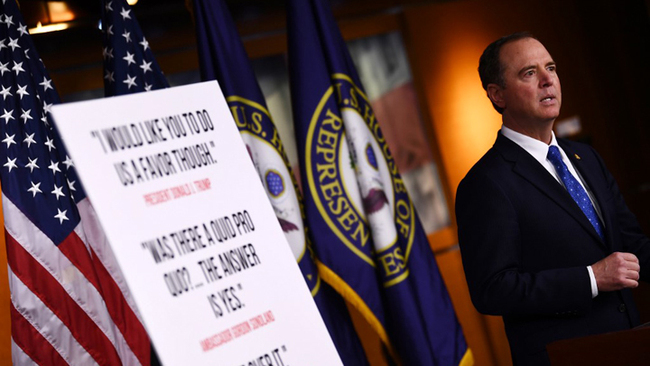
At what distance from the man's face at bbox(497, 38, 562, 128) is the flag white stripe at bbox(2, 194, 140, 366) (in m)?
1.70

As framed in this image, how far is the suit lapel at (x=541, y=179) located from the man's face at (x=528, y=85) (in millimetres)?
103

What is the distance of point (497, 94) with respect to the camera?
2.34 metres

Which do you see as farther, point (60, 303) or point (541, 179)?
point (60, 303)

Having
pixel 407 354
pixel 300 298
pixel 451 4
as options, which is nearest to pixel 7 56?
pixel 300 298

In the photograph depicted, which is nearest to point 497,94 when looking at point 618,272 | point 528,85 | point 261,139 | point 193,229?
point 528,85

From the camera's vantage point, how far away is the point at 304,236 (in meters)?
3.03

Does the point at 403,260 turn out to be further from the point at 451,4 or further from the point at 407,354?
the point at 451,4

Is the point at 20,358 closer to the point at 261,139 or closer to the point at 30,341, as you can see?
the point at 30,341

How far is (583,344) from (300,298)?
0.72 meters

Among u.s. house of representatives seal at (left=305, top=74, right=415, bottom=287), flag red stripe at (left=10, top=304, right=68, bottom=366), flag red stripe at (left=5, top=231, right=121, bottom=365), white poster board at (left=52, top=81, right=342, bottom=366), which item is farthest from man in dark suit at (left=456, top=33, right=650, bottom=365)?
flag red stripe at (left=10, top=304, right=68, bottom=366)

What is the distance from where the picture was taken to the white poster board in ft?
4.66

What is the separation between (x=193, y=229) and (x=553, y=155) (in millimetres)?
1259

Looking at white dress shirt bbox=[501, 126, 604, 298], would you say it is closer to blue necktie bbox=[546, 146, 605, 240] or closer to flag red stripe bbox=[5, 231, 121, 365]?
blue necktie bbox=[546, 146, 605, 240]

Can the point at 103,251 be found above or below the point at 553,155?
above
